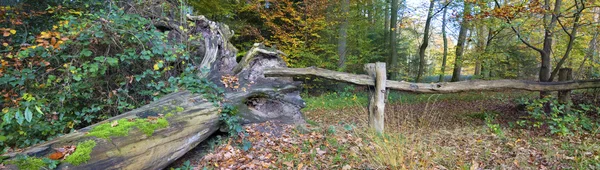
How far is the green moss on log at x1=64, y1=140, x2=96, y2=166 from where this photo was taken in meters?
2.13

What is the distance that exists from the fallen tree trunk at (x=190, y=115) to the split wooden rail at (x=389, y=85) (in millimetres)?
398

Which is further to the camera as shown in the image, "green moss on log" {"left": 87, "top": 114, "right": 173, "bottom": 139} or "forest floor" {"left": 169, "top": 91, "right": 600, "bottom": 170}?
"forest floor" {"left": 169, "top": 91, "right": 600, "bottom": 170}

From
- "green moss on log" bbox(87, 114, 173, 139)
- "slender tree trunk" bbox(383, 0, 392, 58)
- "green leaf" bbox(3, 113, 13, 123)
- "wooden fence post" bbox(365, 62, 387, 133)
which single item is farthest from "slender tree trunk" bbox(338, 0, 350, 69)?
"green leaf" bbox(3, 113, 13, 123)

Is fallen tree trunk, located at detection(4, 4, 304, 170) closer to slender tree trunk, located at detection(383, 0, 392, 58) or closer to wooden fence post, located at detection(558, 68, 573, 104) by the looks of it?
wooden fence post, located at detection(558, 68, 573, 104)

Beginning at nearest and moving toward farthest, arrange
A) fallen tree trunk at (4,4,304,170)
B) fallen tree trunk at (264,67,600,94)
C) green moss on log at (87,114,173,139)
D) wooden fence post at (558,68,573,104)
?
fallen tree trunk at (4,4,304,170) → green moss on log at (87,114,173,139) → fallen tree trunk at (264,67,600,94) → wooden fence post at (558,68,573,104)

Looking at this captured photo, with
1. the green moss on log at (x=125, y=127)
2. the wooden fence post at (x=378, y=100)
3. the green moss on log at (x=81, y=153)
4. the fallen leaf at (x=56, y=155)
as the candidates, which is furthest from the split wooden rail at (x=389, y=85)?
the fallen leaf at (x=56, y=155)

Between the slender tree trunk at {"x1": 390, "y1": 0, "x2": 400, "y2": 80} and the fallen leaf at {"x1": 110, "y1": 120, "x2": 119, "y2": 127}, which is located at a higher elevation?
the slender tree trunk at {"x1": 390, "y1": 0, "x2": 400, "y2": 80}

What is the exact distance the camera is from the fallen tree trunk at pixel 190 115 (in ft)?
7.79

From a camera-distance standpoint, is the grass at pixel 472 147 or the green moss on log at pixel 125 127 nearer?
the green moss on log at pixel 125 127

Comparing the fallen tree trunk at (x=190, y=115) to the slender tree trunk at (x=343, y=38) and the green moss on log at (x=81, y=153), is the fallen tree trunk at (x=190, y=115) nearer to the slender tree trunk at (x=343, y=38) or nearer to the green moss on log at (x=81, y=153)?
the green moss on log at (x=81, y=153)

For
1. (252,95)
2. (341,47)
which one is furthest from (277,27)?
(252,95)

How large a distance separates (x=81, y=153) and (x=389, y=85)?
402cm

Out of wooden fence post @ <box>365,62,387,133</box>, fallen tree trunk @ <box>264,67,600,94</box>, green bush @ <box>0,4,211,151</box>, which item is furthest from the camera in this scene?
fallen tree trunk @ <box>264,67,600,94</box>

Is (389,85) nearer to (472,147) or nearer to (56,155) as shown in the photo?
(472,147)
